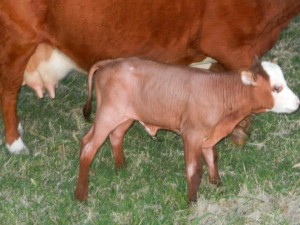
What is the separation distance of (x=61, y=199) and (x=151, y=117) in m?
0.68

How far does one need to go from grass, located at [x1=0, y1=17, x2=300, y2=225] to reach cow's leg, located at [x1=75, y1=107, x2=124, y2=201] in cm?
8

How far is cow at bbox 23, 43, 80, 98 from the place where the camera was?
493cm

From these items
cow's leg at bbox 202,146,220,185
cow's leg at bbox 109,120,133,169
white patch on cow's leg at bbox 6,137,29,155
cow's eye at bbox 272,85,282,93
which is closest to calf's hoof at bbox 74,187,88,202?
cow's leg at bbox 109,120,133,169

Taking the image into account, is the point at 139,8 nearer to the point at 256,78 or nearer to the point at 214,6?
the point at 214,6

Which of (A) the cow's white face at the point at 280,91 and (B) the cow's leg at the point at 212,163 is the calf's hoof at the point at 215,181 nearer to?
(B) the cow's leg at the point at 212,163

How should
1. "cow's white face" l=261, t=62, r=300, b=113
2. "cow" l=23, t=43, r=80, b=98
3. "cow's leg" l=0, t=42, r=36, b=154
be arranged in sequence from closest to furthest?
"cow's white face" l=261, t=62, r=300, b=113, "cow's leg" l=0, t=42, r=36, b=154, "cow" l=23, t=43, r=80, b=98

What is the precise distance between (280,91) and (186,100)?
495 mm

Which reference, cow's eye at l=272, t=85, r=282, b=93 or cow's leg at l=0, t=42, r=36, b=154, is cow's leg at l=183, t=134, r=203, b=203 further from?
cow's leg at l=0, t=42, r=36, b=154

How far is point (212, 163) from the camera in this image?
180 inches

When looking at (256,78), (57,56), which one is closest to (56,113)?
(57,56)

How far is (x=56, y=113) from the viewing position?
5.79 metres

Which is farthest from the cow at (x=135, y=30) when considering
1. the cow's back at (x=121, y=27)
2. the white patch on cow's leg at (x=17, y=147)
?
the white patch on cow's leg at (x=17, y=147)

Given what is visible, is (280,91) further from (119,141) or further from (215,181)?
(119,141)


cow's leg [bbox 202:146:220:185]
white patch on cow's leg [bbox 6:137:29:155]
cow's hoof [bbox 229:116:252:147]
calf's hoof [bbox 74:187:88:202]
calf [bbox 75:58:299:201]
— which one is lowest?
white patch on cow's leg [bbox 6:137:29:155]
